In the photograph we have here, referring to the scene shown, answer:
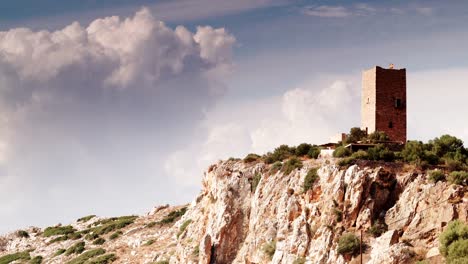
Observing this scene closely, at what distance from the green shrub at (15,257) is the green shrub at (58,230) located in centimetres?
770

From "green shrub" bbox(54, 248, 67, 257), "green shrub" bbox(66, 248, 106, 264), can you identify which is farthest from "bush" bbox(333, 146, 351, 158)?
"green shrub" bbox(54, 248, 67, 257)

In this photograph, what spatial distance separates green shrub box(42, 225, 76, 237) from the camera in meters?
108

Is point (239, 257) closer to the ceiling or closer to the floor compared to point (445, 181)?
closer to the floor

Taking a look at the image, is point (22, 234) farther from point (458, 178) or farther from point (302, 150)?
point (458, 178)


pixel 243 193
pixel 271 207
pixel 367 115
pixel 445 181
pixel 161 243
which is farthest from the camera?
pixel 161 243

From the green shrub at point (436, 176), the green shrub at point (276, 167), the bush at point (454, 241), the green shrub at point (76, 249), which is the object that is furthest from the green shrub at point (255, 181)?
the green shrub at point (76, 249)

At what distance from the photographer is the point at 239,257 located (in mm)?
59219

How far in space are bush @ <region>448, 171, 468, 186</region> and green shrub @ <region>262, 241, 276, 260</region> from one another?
14564 mm

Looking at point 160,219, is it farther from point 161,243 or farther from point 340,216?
point 340,216

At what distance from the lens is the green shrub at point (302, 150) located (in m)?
64.4

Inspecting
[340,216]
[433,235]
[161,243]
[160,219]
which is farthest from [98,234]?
[433,235]

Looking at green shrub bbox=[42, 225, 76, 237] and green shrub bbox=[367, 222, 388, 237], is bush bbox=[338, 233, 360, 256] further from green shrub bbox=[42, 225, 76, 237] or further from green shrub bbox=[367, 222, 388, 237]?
green shrub bbox=[42, 225, 76, 237]

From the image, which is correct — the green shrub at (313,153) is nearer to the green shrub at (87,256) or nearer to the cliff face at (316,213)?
the cliff face at (316,213)

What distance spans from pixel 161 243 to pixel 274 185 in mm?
26983
